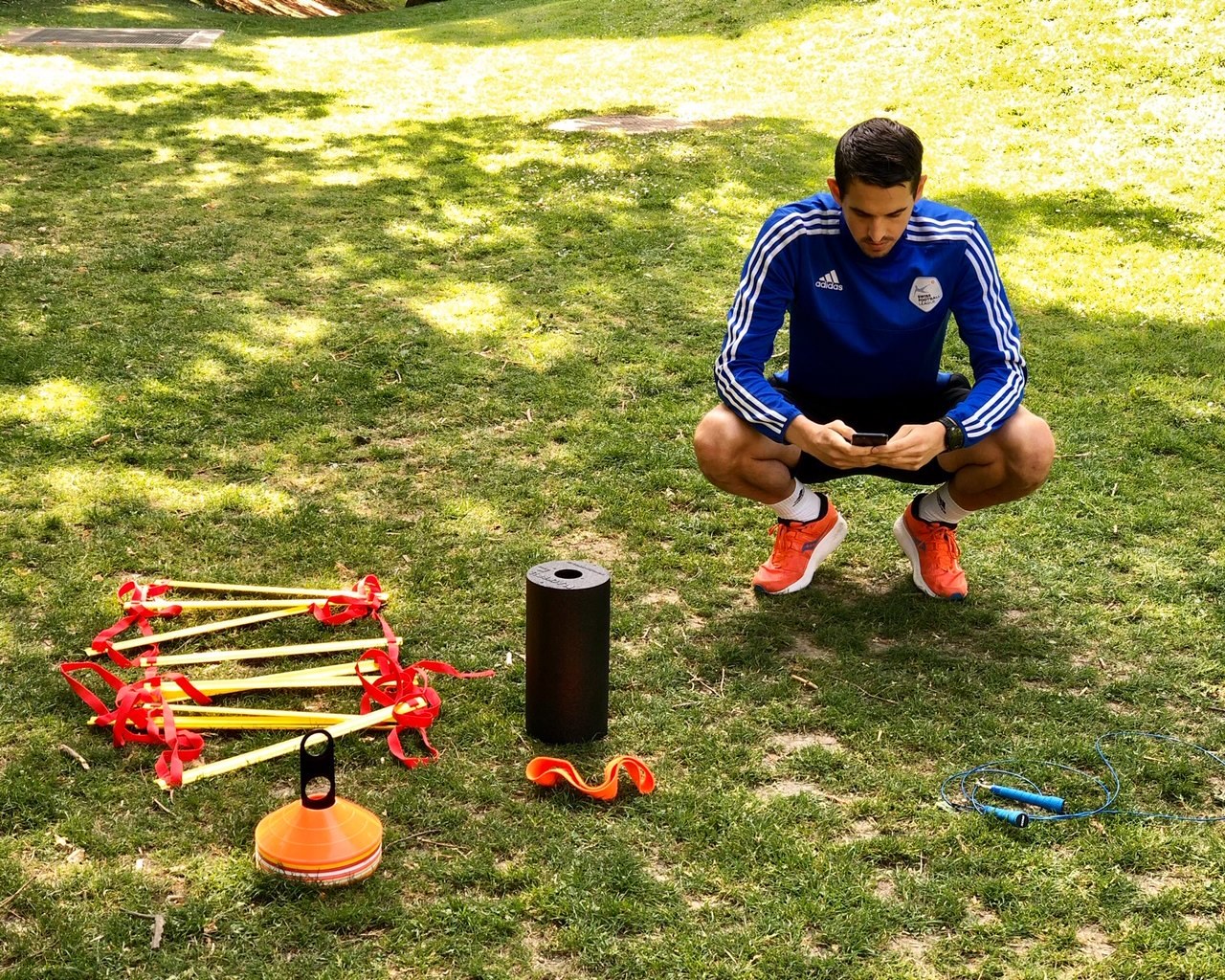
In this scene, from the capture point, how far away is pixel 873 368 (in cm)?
412

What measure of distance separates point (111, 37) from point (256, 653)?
39.9 ft

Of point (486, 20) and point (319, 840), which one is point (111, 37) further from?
point (319, 840)

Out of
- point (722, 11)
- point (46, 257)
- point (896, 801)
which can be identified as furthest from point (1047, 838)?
point (722, 11)

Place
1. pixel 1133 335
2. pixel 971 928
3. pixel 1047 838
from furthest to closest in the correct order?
pixel 1133 335, pixel 1047 838, pixel 971 928

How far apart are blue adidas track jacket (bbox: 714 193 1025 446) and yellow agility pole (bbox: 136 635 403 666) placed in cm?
139

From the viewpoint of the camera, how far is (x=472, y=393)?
5.92m

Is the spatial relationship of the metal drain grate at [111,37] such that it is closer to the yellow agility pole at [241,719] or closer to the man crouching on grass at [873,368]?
the man crouching on grass at [873,368]

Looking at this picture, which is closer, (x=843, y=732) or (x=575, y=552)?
(x=843, y=732)

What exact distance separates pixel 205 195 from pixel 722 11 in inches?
291

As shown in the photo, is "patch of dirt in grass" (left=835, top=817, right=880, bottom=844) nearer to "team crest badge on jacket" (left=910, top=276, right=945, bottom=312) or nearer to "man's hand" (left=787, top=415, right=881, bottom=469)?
"man's hand" (left=787, top=415, right=881, bottom=469)

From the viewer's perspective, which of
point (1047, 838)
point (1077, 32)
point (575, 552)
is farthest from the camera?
point (1077, 32)

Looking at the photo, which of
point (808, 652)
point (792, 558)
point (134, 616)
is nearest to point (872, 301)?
point (792, 558)

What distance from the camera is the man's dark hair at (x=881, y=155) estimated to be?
142 inches

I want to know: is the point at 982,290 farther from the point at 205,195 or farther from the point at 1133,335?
the point at 205,195
